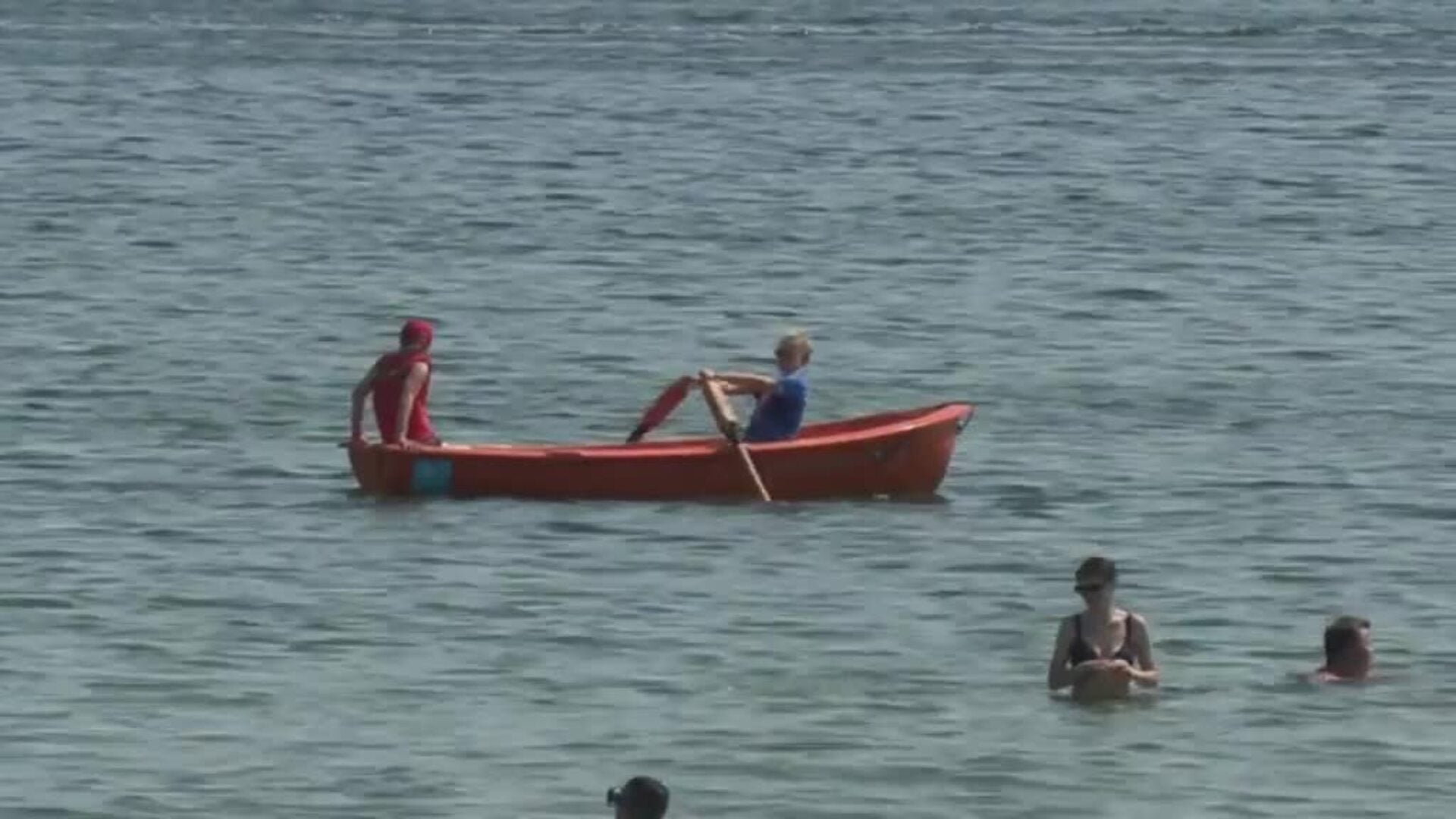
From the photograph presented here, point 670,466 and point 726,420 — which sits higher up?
point 726,420

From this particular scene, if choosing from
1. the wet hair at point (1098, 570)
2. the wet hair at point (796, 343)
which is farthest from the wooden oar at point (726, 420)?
the wet hair at point (1098, 570)

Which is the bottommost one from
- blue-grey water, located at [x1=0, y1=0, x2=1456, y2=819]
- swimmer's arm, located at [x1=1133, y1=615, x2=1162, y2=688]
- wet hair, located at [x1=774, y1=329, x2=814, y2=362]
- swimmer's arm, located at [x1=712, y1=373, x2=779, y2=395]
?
blue-grey water, located at [x1=0, y1=0, x2=1456, y2=819]

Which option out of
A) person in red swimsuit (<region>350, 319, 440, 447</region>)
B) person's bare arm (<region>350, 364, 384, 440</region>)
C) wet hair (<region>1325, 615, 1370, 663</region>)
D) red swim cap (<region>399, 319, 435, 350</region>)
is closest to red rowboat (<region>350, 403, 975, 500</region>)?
person's bare arm (<region>350, 364, 384, 440</region>)

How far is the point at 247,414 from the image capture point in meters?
39.4

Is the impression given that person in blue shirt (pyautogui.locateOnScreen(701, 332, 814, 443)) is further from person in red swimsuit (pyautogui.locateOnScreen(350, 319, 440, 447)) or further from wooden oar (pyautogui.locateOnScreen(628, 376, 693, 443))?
person in red swimsuit (pyautogui.locateOnScreen(350, 319, 440, 447))

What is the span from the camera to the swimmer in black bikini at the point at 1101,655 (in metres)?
25.2

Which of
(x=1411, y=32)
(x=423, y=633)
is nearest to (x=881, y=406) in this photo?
(x=423, y=633)

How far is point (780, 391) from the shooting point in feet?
108

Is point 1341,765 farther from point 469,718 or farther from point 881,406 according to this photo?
point 881,406

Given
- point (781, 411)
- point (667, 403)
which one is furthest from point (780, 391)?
point (667, 403)

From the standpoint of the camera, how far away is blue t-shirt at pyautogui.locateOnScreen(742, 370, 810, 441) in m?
32.8

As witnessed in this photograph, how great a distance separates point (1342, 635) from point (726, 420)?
7.79m

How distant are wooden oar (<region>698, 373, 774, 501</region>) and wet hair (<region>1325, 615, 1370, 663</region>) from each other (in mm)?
7437

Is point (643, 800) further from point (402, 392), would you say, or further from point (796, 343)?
point (402, 392)
